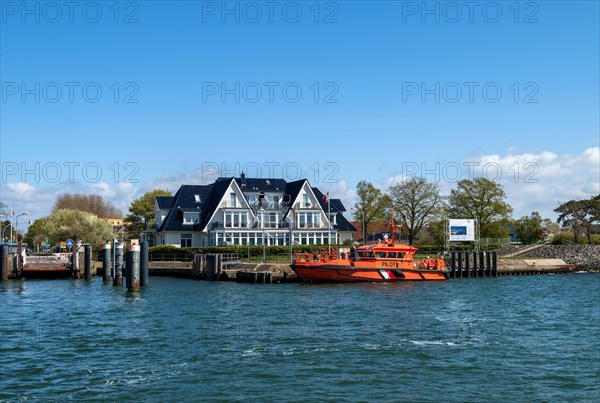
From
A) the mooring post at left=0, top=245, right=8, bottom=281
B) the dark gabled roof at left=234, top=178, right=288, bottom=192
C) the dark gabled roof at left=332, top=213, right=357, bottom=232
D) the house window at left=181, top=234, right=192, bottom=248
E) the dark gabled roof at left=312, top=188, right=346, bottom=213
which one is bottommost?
the mooring post at left=0, top=245, right=8, bottom=281

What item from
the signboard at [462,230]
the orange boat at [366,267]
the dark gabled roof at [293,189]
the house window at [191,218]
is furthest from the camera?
the dark gabled roof at [293,189]

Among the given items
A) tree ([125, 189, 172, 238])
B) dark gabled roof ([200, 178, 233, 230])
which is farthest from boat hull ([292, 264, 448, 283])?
tree ([125, 189, 172, 238])

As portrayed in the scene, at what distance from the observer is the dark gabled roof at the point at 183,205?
8819cm

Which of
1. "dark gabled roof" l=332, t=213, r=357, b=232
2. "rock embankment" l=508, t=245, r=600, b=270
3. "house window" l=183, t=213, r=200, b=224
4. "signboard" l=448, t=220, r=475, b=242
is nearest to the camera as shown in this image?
"signboard" l=448, t=220, r=475, b=242

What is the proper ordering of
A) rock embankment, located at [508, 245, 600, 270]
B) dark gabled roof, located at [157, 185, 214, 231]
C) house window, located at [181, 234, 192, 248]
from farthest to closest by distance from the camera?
rock embankment, located at [508, 245, 600, 270] → dark gabled roof, located at [157, 185, 214, 231] → house window, located at [181, 234, 192, 248]

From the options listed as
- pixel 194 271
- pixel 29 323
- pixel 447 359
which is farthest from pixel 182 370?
pixel 194 271

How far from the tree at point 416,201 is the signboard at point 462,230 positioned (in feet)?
46.1

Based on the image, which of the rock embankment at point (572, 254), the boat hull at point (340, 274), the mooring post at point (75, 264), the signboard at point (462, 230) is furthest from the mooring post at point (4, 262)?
the rock embankment at point (572, 254)

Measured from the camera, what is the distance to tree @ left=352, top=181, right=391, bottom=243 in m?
101

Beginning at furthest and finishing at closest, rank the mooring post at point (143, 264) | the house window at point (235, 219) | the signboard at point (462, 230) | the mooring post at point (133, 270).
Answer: the house window at point (235, 219), the signboard at point (462, 230), the mooring post at point (143, 264), the mooring post at point (133, 270)

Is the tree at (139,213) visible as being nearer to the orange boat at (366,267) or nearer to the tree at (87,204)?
the tree at (87,204)

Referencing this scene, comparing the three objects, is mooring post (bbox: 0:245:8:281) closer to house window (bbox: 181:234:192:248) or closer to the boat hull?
the boat hull

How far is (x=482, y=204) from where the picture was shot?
98750 mm

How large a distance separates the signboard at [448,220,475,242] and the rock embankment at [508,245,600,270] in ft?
38.6
